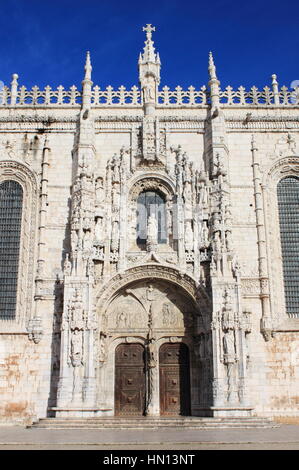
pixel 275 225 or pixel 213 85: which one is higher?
pixel 213 85

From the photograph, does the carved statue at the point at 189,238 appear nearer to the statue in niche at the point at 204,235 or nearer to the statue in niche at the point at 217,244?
the statue in niche at the point at 204,235

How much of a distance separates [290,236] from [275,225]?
76 centimetres

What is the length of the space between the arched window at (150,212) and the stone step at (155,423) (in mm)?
7422

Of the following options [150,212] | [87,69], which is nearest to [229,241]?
[150,212]

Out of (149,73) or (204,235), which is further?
(149,73)

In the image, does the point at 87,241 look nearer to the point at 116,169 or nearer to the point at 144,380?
the point at 116,169

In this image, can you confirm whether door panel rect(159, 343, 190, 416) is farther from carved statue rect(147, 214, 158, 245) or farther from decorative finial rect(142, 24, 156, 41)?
decorative finial rect(142, 24, 156, 41)

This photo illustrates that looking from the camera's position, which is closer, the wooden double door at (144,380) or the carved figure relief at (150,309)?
the wooden double door at (144,380)

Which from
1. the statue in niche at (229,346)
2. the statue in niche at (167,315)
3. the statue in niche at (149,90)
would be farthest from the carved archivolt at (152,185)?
the statue in niche at (229,346)

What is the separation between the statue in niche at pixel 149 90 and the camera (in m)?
23.3

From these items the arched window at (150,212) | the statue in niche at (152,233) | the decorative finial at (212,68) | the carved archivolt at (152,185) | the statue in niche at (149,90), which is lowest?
the statue in niche at (152,233)

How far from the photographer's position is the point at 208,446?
10.7m

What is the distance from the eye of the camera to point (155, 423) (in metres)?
16.5

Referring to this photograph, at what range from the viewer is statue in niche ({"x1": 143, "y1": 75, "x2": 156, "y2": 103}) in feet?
76.3
